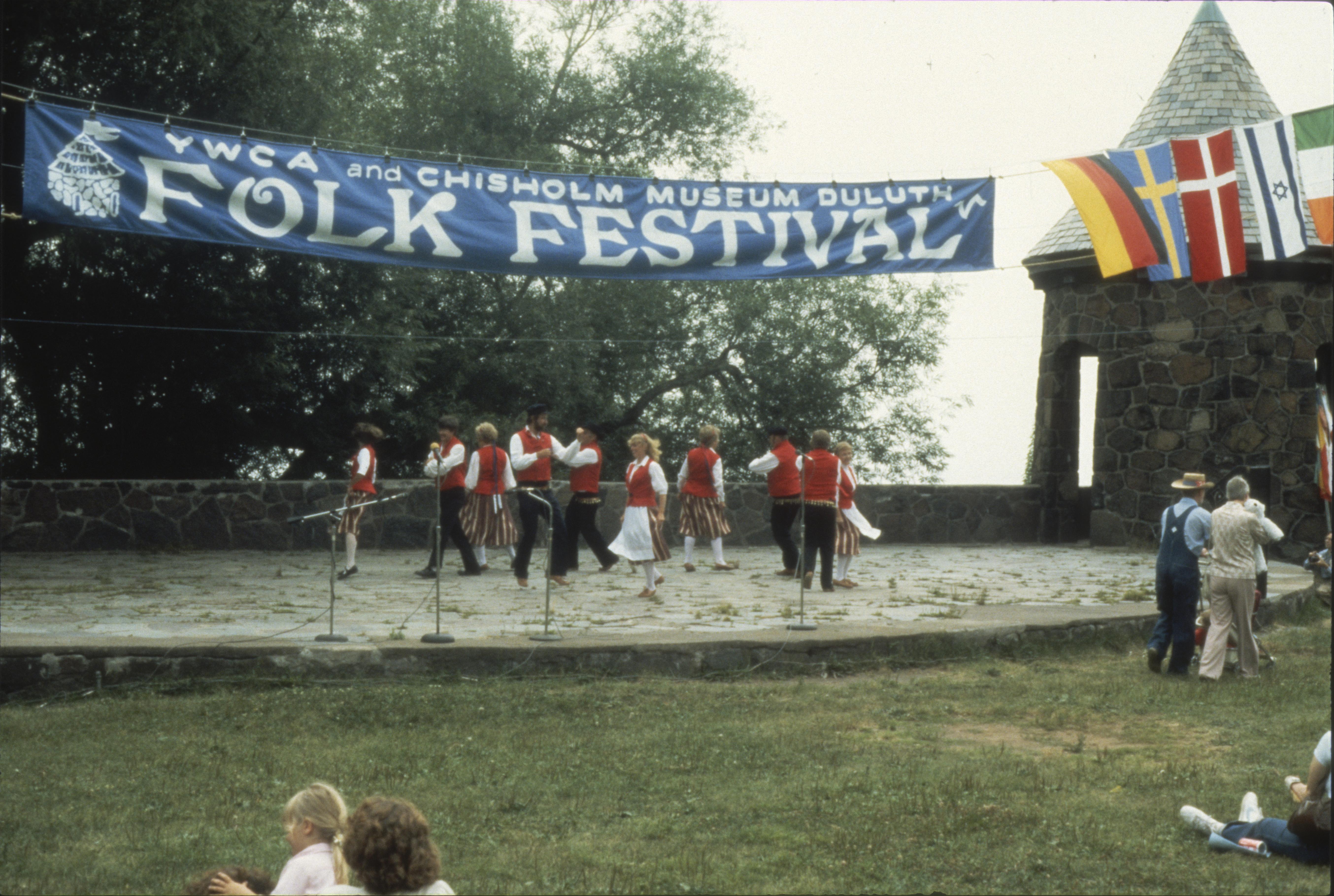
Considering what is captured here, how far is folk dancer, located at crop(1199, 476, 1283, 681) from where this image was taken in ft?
34.1

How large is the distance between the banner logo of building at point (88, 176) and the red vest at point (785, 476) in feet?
25.9

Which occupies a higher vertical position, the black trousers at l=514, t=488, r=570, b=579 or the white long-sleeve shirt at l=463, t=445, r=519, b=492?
the white long-sleeve shirt at l=463, t=445, r=519, b=492

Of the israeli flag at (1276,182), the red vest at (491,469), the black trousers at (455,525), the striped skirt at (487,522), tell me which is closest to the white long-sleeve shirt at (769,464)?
the red vest at (491,469)

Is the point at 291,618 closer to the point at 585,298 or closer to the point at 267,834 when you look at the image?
the point at 267,834

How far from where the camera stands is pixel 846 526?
15.2 m

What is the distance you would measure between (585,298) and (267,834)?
904 inches

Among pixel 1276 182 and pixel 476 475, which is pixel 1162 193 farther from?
pixel 476 475

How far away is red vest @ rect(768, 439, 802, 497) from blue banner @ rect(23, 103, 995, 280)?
4.06 m

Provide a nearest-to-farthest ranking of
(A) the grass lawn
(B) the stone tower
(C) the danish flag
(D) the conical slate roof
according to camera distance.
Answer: (A) the grass lawn, (C) the danish flag, (B) the stone tower, (D) the conical slate roof

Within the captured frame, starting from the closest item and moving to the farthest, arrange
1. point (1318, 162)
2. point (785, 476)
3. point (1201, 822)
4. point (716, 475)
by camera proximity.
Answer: point (1201, 822), point (1318, 162), point (785, 476), point (716, 475)

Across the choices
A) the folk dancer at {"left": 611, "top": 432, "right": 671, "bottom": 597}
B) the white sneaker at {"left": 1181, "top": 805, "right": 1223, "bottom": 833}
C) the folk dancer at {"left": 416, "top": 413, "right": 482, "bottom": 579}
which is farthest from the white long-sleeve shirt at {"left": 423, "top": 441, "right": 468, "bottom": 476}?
the white sneaker at {"left": 1181, "top": 805, "right": 1223, "bottom": 833}

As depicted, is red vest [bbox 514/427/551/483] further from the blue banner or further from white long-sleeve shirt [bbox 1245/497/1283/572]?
white long-sleeve shirt [bbox 1245/497/1283/572]

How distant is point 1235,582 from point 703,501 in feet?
24.0

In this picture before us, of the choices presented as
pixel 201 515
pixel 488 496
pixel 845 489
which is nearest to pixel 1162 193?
pixel 845 489
